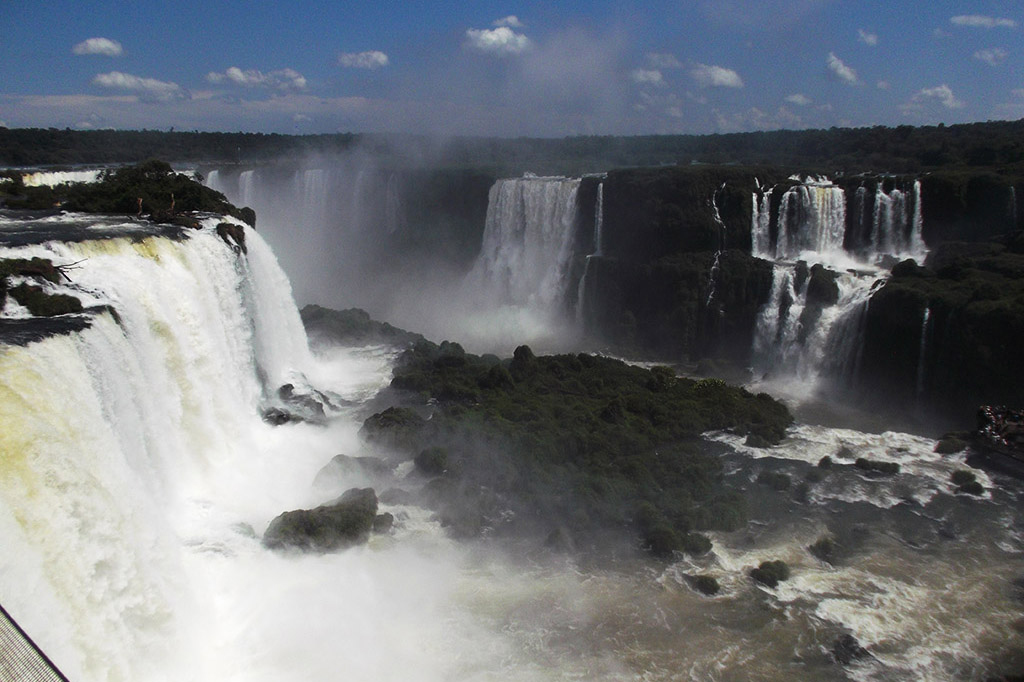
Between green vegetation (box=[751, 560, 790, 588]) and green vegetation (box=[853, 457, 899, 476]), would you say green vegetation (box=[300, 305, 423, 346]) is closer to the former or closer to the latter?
green vegetation (box=[853, 457, 899, 476])

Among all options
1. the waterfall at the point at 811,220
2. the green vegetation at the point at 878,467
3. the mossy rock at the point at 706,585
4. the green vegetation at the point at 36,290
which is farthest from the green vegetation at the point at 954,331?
the green vegetation at the point at 36,290

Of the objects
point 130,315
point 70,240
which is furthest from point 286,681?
point 70,240

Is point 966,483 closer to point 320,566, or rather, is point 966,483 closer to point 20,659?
point 320,566

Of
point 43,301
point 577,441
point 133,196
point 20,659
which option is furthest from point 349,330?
point 20,659

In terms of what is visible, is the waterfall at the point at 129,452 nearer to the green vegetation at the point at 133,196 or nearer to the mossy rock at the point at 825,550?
the green vegetation at the point at 133,196

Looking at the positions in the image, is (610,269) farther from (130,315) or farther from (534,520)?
(130,315)

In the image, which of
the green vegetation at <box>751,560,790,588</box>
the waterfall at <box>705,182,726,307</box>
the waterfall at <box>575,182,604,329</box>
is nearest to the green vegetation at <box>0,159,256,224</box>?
the waterfall at <box>575,182,604,329</box>
